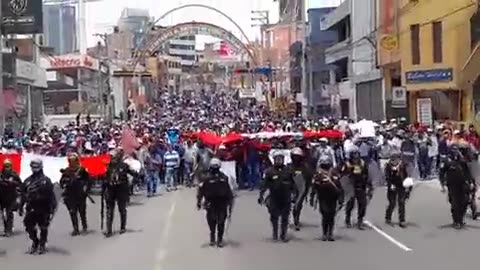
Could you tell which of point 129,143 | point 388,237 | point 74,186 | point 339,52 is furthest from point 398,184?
point 339,52

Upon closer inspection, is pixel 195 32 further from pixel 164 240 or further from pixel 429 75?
pixel 164 240

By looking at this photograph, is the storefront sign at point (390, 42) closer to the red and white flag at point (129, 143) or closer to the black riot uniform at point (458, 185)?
the red and white flag at point (129, 143)

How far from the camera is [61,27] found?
12444 centimetres

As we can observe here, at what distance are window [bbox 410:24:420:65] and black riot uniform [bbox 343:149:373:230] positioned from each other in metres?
33.3

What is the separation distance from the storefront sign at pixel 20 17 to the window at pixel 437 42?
20.9m

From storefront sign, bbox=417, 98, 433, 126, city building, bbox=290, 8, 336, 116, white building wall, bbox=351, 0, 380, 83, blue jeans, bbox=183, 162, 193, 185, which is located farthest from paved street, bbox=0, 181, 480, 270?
city building, bbox=290, 8, 336, 116

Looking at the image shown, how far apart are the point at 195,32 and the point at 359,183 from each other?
253 ft

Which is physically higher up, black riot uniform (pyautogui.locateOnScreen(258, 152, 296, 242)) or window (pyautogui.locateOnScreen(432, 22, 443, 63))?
window (pyautogui.locateOnScreen(432, 22, 443, 63))

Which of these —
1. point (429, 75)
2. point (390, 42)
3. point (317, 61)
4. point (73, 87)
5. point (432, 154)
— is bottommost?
point (432, 154)

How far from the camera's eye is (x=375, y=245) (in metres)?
17.8

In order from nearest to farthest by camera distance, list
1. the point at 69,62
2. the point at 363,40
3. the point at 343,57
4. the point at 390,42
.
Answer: the point at 390,42
the point at 363,40
the point at 343,57
the point at 69,62

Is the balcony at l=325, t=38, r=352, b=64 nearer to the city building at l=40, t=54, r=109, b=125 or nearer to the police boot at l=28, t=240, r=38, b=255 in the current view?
the city building at l=40, t=54, r=109, b=125

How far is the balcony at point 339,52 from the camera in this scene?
80.7 metres

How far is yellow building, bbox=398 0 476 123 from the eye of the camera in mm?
48875
